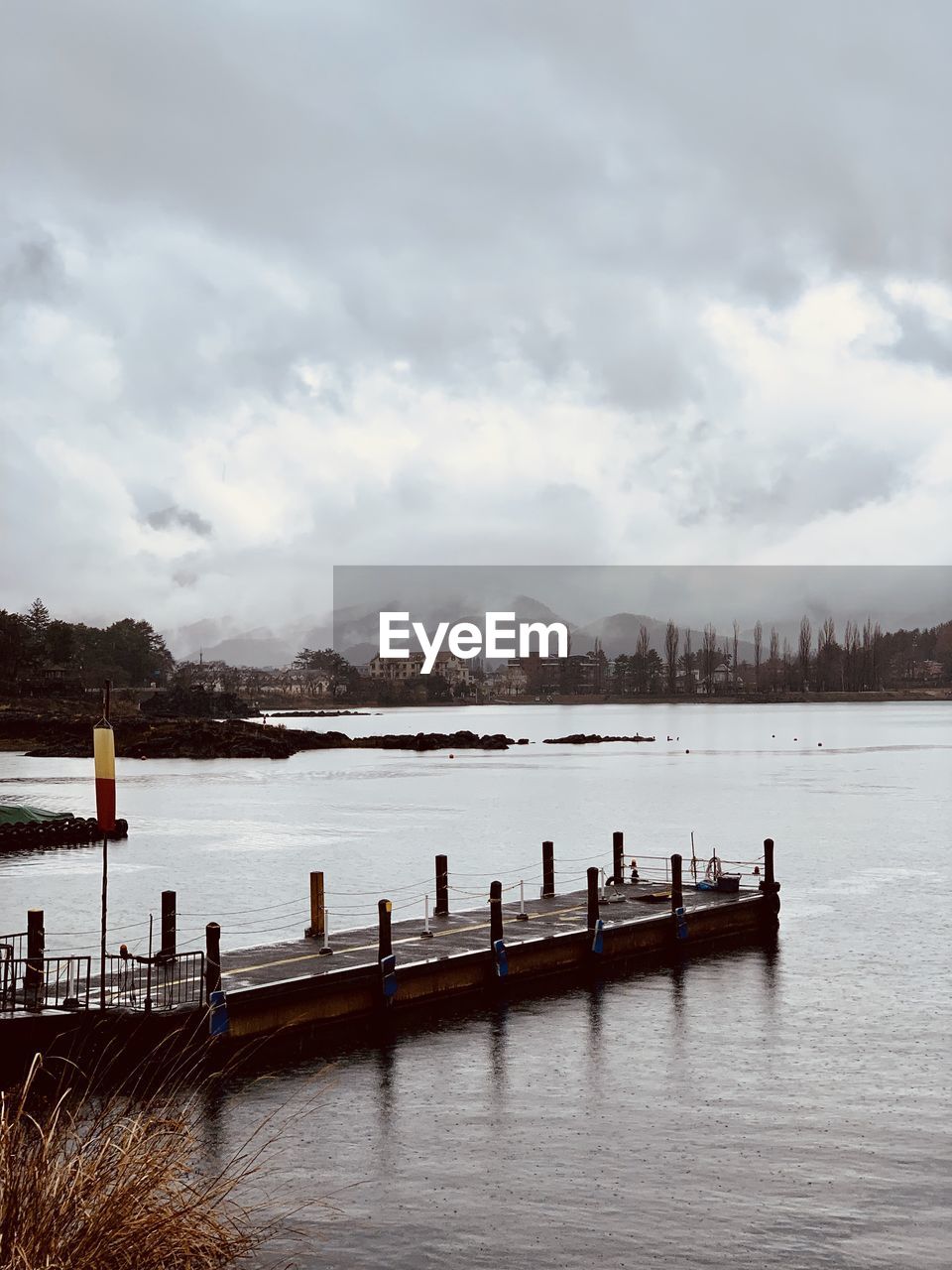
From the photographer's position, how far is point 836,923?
50938 millimetres

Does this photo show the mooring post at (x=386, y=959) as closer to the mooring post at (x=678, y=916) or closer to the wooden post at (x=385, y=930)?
the wooden post at (x=385, y=930)

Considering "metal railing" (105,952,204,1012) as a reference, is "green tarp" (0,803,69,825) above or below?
below

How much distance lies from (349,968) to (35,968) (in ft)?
25.4

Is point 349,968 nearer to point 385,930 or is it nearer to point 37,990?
point 385,930

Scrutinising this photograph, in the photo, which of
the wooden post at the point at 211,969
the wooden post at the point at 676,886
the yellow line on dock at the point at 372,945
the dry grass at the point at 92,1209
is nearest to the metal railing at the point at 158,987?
the wooden post at the point at 211,969

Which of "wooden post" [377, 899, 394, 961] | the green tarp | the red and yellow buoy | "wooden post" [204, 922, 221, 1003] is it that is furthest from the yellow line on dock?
the green tarp

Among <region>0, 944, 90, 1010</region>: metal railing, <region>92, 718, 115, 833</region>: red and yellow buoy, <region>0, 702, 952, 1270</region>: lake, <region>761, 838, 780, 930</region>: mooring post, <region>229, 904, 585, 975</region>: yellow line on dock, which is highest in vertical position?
<region>92, 718, 115, 833</region>: red and yellow buoy

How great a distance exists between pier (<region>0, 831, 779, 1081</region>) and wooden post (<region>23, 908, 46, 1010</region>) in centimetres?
5

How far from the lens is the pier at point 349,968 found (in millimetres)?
27531

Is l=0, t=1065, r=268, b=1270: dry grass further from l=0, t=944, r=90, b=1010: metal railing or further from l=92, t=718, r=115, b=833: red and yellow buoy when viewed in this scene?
l=0, t=944, r=90, b=1010: metal railing

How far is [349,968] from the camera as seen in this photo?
32.4 m

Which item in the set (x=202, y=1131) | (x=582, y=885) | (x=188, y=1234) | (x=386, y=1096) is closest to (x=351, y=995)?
(x=386, y=1096)

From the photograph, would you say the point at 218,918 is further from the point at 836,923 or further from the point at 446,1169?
the point at 446,1169

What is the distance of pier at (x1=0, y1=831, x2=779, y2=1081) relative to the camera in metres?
27.5
